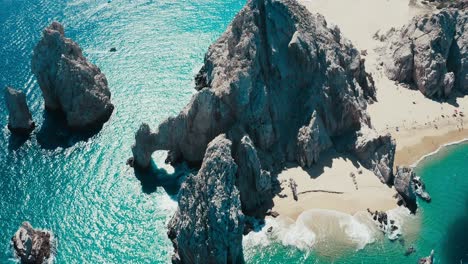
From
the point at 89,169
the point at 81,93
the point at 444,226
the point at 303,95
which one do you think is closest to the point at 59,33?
the point at 81,93

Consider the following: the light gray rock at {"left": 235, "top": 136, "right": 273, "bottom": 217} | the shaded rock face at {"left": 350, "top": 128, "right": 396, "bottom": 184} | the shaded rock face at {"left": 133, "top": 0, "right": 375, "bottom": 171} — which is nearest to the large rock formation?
the shaded rock face at {"left": 133, "top": 0, "right": 375, "bottom": 171}

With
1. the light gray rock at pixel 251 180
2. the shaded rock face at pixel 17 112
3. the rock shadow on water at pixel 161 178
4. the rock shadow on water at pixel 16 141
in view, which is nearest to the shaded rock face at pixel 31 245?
the rock shadow on water at pixel 161 178

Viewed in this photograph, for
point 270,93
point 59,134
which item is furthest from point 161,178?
point 59,134

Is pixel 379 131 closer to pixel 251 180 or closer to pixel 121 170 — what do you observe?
pixel 251 180

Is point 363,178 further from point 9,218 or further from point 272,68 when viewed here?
point 9,218

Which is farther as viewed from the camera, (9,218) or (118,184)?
(118,184)

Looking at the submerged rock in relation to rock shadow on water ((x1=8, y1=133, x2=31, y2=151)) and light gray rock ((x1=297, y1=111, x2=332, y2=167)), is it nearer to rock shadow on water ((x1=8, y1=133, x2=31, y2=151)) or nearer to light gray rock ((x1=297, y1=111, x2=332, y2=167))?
light gray rock ((x1=297, y1=111, x2=332, y2=167))
